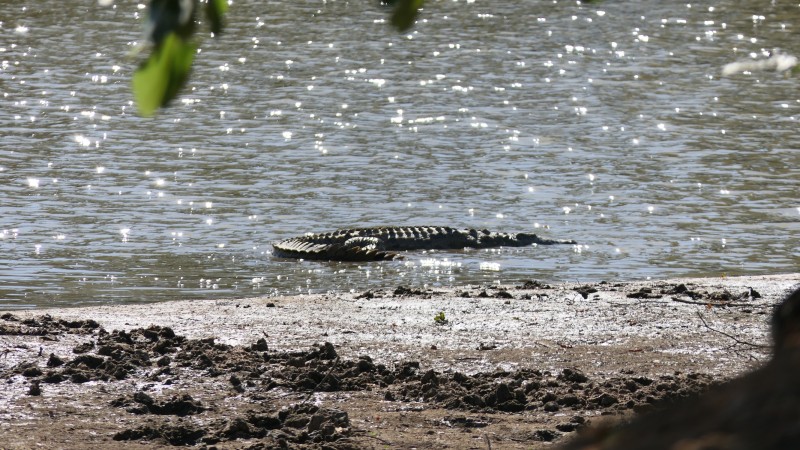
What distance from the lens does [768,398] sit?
5.13ft

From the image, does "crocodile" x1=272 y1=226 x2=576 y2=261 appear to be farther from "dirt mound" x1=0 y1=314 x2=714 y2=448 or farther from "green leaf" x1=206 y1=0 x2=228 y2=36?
"green leaf" x1=206 y1=0 x2=228 y2=36

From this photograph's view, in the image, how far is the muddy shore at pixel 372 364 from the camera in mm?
5465

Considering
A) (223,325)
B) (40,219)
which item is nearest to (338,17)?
(40,219)

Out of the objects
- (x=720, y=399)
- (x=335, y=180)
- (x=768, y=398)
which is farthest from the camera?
(x=335, y=180)

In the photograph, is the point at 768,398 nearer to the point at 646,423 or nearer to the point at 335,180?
the point at 646,423

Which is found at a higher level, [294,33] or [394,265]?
[294,33]

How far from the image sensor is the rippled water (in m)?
11.0

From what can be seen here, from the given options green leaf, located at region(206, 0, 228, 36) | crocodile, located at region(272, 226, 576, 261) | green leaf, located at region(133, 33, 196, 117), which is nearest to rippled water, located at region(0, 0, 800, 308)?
crocodile, located at region(272, 226, 576, 261)

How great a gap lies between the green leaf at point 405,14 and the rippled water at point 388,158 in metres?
7.70

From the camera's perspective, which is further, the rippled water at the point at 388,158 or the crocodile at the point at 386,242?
the crocodile at the point at 386,242

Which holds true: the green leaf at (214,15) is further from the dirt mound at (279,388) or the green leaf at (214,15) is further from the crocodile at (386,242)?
the crocodile at (386,242)

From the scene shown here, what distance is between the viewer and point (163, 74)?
1729mm

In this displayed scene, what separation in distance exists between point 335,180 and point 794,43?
15.6 m

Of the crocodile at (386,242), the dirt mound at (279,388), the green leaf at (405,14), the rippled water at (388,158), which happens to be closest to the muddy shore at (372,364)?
the dirt mound at (279,388)
